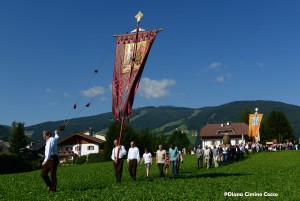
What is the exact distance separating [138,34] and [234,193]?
13.1m

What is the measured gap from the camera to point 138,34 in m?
25.9

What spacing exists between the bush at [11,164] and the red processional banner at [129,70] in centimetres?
3978

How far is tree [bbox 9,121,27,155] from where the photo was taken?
106688 mm

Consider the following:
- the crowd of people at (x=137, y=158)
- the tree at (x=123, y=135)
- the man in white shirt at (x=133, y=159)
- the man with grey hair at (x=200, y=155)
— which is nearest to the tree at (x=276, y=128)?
the tree at (x=123, y=135)

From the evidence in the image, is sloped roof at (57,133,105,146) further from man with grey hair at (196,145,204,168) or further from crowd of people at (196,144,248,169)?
man with grey hair at (196,145,204,168)

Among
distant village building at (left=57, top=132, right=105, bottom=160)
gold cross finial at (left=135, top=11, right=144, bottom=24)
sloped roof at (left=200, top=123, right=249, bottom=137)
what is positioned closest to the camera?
gold cross finial at (left=135, top=11, right=144, bottom=24)

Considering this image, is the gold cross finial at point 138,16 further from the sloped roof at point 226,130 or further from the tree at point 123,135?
the sloped roof at point 226,130

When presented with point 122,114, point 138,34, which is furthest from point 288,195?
point 138,34

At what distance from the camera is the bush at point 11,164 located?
59500 mm

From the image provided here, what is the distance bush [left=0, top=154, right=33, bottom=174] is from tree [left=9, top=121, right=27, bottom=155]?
146 feet

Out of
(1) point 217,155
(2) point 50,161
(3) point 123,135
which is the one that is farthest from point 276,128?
(2) point 50,161

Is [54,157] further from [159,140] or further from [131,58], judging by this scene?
[159,140]

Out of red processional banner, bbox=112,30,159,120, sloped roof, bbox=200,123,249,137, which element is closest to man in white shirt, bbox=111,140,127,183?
red processional banner, bbox=112,30,159,120

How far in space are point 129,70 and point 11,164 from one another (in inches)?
1659
